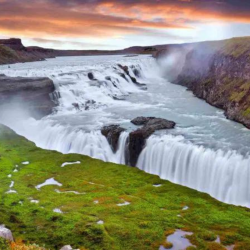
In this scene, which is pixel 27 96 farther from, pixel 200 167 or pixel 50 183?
pixel 200 167

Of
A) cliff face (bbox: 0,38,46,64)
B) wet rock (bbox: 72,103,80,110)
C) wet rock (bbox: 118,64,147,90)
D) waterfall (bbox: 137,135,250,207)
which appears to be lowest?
waterfall (bbox: 137,135,250,207)

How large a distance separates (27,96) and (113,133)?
2305cm

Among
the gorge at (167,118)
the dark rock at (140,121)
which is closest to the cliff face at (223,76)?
the gorge at (167,118)

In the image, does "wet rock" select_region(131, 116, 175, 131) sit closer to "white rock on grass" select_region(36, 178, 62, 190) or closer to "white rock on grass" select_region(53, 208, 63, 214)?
"white rock on grass" select_region(36, 178, 62, 190)

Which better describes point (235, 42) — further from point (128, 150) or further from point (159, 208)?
point (159, 208)

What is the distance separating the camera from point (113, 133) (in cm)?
4325

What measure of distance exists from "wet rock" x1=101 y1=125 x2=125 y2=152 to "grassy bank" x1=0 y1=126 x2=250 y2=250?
678 centimetres

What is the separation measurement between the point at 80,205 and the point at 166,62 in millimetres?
91111

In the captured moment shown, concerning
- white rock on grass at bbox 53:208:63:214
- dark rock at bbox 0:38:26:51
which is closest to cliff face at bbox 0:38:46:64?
dark rock at bbox 0:38:26:51

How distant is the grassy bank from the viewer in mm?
22953

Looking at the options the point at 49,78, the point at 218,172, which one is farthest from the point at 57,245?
the point at 49,78

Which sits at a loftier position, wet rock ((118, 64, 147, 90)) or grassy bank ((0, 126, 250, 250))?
wet rock ((118, 64, 147, 90))

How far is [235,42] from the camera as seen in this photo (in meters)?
71.9

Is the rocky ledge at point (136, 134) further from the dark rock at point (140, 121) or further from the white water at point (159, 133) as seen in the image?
the white water at point (159, 133)
